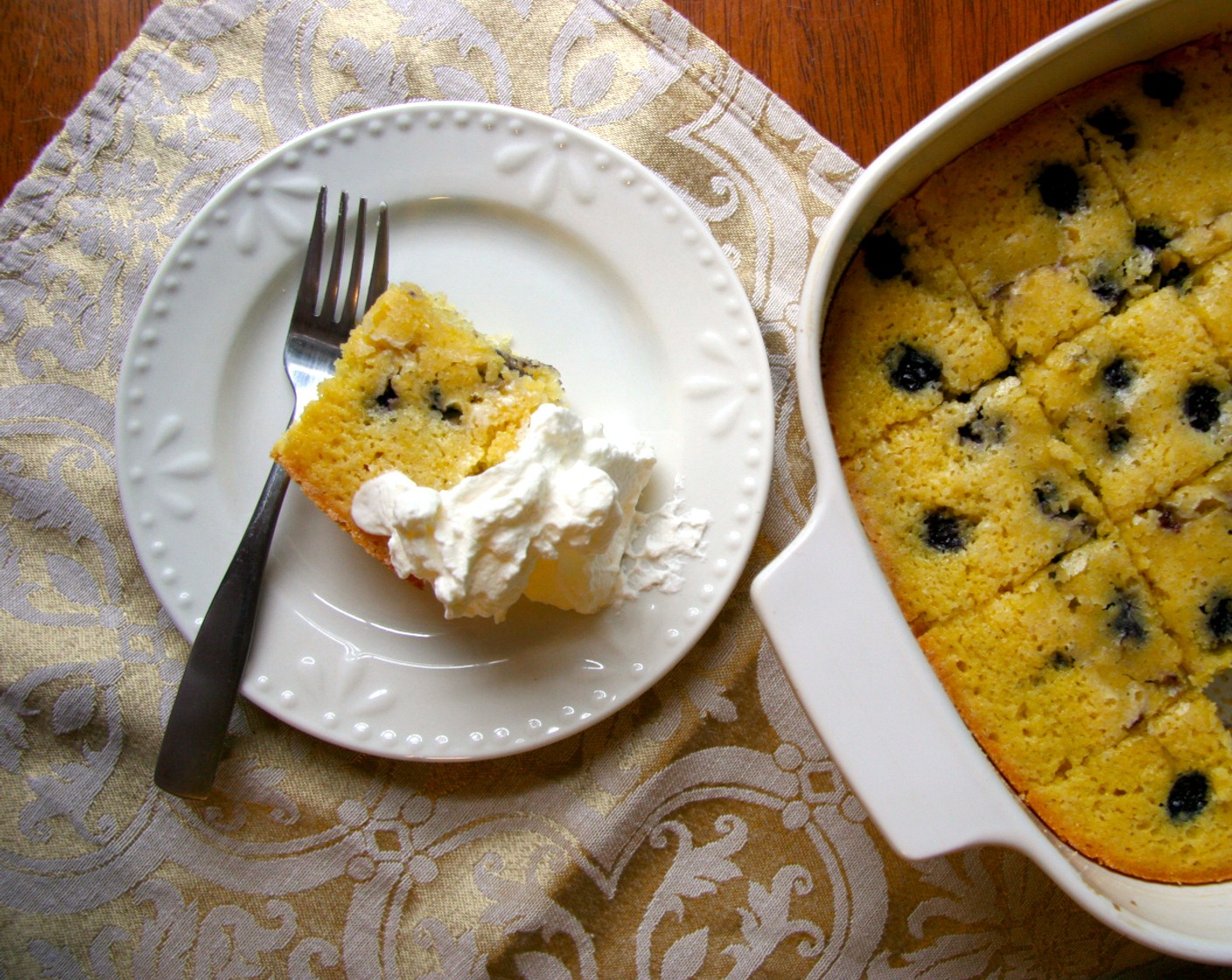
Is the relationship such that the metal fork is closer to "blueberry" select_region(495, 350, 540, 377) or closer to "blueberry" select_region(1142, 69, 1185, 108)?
"blueberry" select_region(495, 350, 540, 377)

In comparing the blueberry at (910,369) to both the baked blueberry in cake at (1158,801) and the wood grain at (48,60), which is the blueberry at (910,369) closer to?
the baked blueberry in cake at (1158,801)

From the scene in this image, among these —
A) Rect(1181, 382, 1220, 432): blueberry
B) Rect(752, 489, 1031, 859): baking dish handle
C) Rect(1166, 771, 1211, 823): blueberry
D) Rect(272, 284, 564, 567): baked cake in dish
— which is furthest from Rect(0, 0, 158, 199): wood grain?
Rect(1166, 771, 1211, 823): blueberry

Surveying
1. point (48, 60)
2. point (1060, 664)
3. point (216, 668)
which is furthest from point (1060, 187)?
point (48, 60)

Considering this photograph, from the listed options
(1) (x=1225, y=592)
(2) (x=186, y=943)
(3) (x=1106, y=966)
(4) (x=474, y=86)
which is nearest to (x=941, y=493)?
(1) (x=1225, y=592)

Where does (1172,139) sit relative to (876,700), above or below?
above

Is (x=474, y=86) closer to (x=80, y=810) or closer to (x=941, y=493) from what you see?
(x=941, y=493)

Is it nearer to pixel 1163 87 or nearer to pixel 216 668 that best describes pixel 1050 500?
pixel 1163 87
